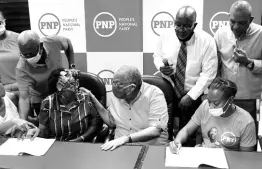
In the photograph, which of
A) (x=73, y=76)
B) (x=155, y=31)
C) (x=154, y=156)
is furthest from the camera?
(x=155, y=31)

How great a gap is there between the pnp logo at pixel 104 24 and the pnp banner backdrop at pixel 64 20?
151mm

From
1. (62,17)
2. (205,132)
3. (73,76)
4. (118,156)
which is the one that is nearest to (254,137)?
(205,132)

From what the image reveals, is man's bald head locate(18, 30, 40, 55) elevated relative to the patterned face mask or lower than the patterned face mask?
elevated

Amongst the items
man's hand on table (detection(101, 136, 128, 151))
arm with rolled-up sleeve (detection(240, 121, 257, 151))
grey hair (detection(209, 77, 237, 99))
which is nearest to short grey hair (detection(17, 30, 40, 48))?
man's hand on table (detection(101, 136, 128, 151))

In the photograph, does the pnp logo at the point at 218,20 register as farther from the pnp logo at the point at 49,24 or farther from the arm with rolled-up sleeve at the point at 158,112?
the pnp logo at the point at 49,24

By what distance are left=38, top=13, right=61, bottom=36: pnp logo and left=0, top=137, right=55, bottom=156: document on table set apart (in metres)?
1.64

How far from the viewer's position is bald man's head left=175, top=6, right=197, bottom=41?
7.91 ft

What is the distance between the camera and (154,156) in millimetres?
1912

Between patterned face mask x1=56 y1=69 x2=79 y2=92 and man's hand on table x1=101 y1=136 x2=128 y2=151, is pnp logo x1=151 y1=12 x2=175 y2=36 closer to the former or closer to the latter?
patterned face mask x1=56 y1=69 x2=79 y2=92

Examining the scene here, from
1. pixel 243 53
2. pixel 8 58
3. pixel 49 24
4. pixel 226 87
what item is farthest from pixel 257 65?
pixel 8 58

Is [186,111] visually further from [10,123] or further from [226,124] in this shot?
[10,123]

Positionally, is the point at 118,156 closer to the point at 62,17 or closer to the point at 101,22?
the point at 101,22

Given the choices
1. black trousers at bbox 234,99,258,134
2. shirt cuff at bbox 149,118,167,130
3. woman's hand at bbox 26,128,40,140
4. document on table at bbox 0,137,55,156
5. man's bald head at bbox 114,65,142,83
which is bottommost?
document on table at bbox 0,137,55,156

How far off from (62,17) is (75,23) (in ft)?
0.54
